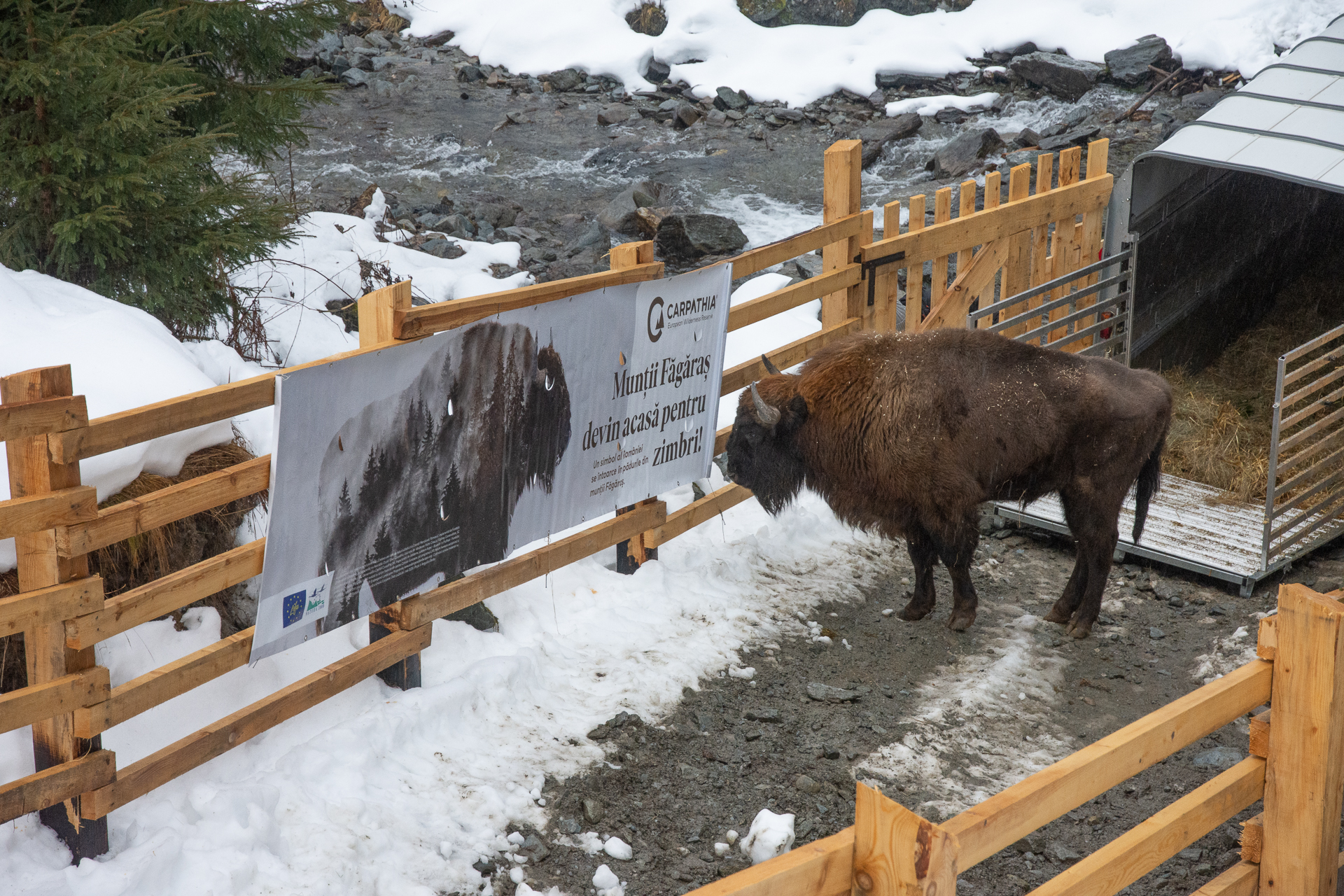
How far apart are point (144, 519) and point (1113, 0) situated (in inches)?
890

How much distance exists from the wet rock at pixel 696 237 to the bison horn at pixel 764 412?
7.35m

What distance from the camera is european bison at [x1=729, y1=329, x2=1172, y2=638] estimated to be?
19.6 feet

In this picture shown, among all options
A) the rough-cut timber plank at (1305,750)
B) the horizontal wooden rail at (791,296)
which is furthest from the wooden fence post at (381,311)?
the rough-cut timber plank at (1305,750)

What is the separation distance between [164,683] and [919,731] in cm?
333

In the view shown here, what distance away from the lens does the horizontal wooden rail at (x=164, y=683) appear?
12.5 feet

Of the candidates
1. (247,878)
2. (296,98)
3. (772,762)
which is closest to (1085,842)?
(772,762)

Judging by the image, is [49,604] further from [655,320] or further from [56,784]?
[655,320]

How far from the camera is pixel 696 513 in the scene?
6.75 meters

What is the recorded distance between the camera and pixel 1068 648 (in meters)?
6.23

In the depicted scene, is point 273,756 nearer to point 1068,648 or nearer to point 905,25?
point 1068,648

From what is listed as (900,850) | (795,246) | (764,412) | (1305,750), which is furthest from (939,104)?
(900,850)

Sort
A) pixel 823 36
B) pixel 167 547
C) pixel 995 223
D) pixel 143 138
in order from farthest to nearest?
1. pixel 823 36
2. pixel 995 223
3. pixel 143 138
4. pixel 167 547

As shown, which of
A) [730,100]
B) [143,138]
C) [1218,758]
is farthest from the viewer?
[730,100]

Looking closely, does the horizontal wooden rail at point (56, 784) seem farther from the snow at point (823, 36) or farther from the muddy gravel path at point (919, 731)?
the snow at point (823, 36)
